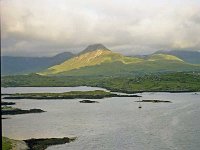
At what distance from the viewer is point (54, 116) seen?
450 feet

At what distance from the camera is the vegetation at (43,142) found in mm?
78875

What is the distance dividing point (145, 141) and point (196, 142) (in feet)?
38.9

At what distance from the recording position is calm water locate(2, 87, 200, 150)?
82.1 m

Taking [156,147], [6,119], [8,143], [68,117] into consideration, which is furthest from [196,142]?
[6,119]

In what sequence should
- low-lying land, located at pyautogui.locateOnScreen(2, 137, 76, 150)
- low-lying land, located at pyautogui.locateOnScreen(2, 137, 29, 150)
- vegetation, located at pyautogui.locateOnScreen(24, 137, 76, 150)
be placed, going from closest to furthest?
1. low-lying land, located at pyautogui.locateOnScreen(2, 137, 29, 150)
2. low-lying land, located at pyautogui.locateOnScreen(2, 137, 76, 150)
3. vegetation, located at pyautogui.locateOnScreen(24, 137, 76, 150)

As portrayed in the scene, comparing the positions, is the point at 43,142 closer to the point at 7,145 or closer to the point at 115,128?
the point at 7,145

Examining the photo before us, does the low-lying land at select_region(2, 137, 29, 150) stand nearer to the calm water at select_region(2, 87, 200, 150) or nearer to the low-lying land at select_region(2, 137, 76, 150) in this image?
the low-lying land at select_region(2, 137, 76, 150)

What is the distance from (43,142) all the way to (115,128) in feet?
97.3

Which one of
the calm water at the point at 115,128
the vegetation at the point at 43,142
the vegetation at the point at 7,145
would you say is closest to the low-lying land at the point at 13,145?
the vegetation at the point at 7,145

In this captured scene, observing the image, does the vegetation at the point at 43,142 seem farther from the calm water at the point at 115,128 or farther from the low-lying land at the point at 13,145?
the calm water at the point at 115,128

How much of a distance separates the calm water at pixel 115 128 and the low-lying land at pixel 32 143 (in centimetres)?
258

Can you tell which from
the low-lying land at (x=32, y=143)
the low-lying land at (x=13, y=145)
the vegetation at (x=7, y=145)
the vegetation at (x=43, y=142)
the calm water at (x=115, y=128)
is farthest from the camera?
the calm water at (x=115, y=128)

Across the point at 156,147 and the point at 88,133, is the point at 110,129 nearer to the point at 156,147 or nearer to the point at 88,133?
the point at 88,133

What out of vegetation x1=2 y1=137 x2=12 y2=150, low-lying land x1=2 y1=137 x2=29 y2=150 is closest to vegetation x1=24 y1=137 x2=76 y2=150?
low-lying land x1=2 y1=137 x2=29 y2=150
